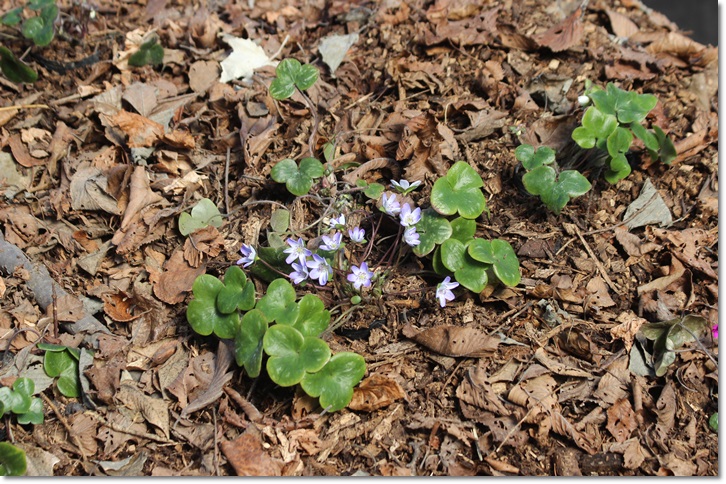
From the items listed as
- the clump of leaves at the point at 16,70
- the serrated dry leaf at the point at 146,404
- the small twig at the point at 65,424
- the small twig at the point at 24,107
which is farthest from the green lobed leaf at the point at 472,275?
the clump of leaves at the point at 16,70

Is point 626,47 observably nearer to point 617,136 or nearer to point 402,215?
point 617,136

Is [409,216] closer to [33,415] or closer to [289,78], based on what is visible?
[289,78]

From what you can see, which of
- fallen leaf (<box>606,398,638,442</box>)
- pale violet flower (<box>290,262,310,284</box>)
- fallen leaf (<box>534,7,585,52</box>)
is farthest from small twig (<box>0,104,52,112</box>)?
fallen leaf (<box>606,398,638,442</box>)

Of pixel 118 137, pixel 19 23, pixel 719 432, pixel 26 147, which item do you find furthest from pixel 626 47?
pixel 19 23

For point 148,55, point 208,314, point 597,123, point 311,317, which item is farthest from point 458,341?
point 148,55

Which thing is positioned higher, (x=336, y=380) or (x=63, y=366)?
(x=336, y=380)

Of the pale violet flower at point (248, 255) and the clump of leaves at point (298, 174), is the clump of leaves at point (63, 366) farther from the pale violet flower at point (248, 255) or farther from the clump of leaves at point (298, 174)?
the clump of leaves at point (298, 174)

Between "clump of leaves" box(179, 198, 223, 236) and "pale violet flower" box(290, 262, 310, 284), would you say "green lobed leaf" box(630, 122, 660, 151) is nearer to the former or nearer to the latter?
"pale violet flower" box(290, 262, 310, 284)
